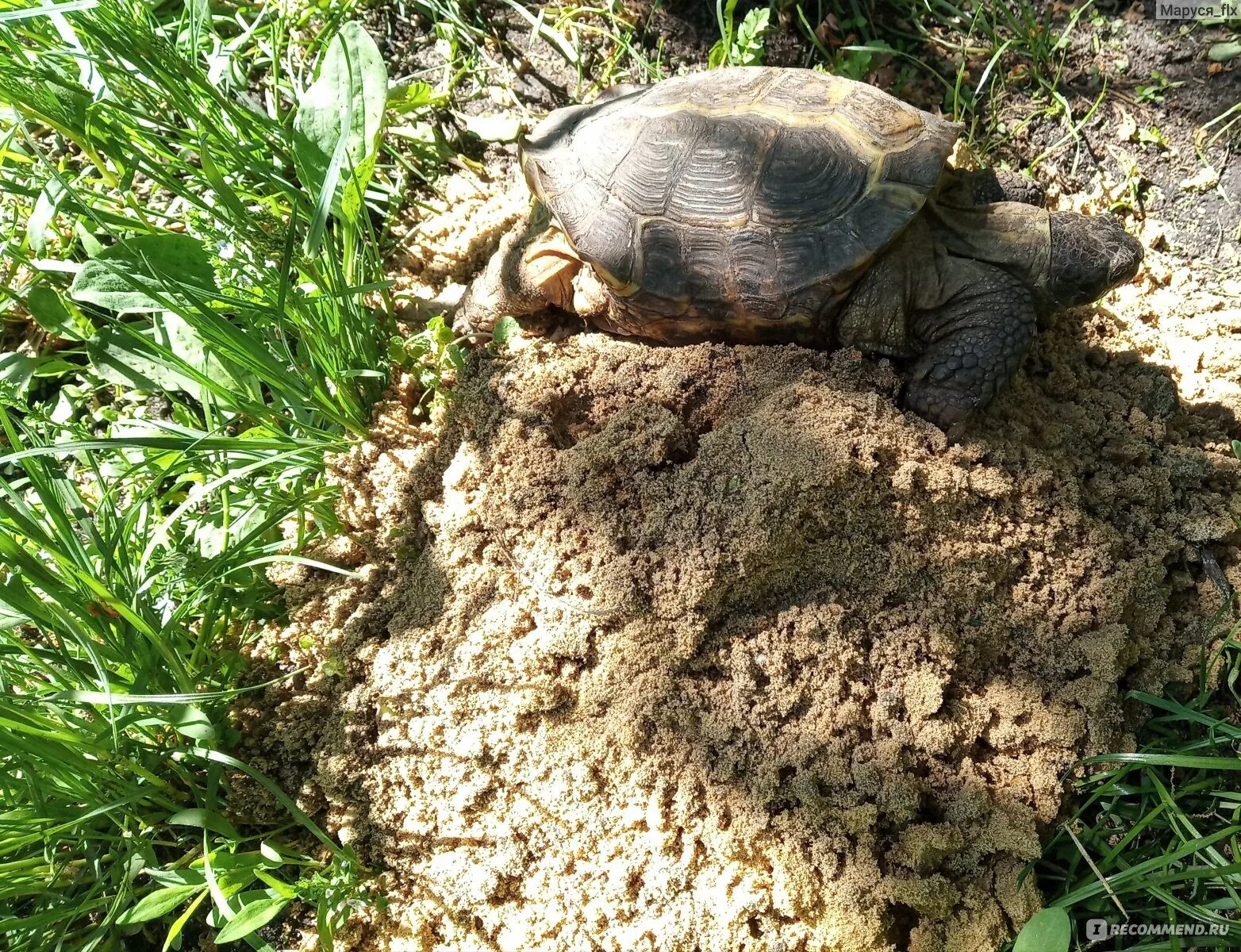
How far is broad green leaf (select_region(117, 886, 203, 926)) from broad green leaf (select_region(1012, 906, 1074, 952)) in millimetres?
1861

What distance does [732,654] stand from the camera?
2.03 meters

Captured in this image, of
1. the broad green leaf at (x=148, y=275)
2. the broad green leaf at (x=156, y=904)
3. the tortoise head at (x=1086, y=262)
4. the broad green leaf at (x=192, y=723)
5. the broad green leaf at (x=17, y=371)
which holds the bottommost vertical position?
the broad green leaf at (x=156, y=904)

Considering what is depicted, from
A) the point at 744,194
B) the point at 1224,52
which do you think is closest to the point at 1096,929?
→ the point at 744,194

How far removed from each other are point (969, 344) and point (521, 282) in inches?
53.5

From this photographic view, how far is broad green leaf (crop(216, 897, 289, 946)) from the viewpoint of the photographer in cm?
175

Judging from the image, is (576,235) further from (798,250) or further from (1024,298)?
(1024,298)

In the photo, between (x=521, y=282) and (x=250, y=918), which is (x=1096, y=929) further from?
(x=521, y=282)

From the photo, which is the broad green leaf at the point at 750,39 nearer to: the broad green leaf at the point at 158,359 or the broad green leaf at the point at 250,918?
the broad green leaf at the point at 158,359

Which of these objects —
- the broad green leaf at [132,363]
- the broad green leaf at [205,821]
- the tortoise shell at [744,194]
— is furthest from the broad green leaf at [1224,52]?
the broad green leaf at [205,821]

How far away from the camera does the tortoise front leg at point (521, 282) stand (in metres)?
2.56

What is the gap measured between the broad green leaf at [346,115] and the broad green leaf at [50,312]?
3.10ft

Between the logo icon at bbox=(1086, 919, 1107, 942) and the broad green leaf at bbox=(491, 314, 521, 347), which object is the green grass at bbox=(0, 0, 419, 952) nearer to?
the broad green leaf at bbox=(491, 314, 521, 347)

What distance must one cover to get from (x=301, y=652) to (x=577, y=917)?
1.03 metres

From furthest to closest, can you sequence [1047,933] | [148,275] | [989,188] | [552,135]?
[989,188], [552,135], [148,275], [1047,933]
